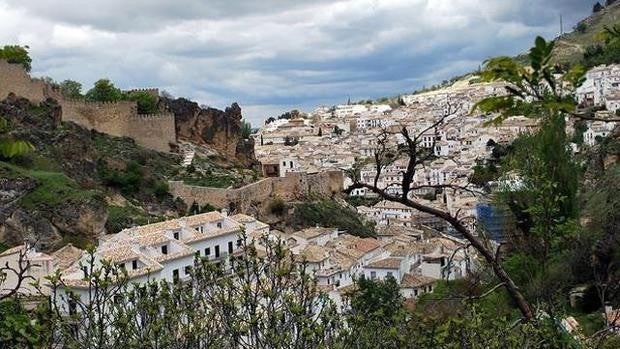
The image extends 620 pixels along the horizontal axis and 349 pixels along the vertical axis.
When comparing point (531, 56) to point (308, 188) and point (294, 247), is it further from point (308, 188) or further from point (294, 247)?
point (308, 188)

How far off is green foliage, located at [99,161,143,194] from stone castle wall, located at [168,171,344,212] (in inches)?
69.3

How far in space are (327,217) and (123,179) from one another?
986 cm

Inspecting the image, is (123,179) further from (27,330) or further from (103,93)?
(27,330)

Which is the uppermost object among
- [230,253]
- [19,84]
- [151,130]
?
[19,84]

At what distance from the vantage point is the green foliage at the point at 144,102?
44562 millimetres

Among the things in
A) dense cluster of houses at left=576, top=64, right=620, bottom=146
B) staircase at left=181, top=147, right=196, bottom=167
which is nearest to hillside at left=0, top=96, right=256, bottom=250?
staircase at left=181, top=147, right=196, bottom=167

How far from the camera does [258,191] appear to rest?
119 ft

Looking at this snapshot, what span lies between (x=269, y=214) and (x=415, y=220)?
1738cm

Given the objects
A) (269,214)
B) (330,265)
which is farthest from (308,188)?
(330,265)

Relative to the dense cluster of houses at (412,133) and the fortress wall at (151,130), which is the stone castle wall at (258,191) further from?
the fortress wall at (151,130)

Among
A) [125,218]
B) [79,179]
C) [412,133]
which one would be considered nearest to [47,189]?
[125,218]

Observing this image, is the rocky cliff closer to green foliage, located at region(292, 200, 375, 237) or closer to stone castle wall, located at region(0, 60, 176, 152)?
stone castle wall, located at region(0, 60, 176, 152)

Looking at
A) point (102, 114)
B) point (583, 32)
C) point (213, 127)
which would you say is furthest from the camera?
point (583, 32)

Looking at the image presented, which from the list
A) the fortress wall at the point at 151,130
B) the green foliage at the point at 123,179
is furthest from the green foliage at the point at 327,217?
the fortress wall at the point at 151,130
